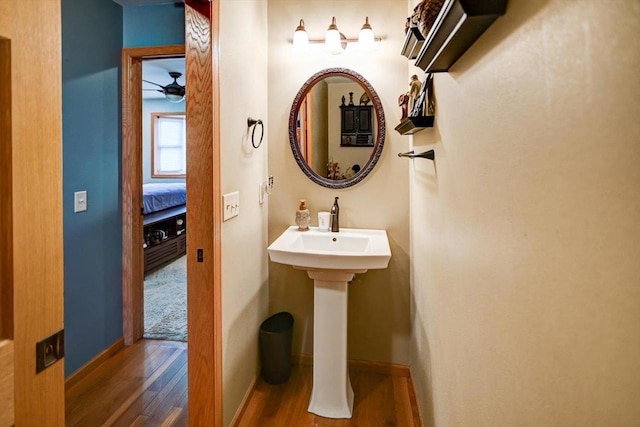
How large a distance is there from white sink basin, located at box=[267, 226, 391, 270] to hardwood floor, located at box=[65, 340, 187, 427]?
41.5 inches

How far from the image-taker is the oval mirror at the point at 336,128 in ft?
7.68

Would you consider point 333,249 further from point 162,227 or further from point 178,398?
point 162,227

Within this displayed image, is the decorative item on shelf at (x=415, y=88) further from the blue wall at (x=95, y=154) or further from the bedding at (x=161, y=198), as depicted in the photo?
the bedding at (x=161, y=198)

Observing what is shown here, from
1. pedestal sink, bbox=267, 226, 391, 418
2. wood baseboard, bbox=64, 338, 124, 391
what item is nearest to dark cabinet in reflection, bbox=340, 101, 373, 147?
pedestal sink, bbox=267, 226, 391, 418

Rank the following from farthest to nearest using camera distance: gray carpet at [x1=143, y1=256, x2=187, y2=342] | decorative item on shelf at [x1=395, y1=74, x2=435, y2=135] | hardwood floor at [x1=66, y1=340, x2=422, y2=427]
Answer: gray carpet at [x1=143, y1=256, x2=187, y2=342] < hardwood floor at [x1=66, y1=340, x2=422, y2=427] < decorative item on shelf at [x1=395, y1=74, x2=435, y2=135]

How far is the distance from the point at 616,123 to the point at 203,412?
1777 millimetres

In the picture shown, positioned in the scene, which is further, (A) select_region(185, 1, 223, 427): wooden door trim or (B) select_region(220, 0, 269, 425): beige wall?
(B) select_region(220, 0, 269, 425): beige wall

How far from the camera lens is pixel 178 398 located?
213 cm

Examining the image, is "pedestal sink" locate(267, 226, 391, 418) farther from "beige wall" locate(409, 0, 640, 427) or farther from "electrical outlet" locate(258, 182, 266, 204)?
"beige wall" locate(409, 0, 640, 427)

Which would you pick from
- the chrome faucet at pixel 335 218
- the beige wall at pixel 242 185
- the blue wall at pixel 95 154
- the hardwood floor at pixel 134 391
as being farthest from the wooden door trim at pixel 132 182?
the chrome faucet at pixel 335 218

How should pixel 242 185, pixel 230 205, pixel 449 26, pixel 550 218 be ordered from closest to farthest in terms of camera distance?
pixel 550 218
pixel 449 26
pixel 230 205
pixel 242 185

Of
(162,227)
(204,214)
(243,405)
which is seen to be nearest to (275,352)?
(243,405)

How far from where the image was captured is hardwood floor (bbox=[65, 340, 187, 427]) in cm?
196

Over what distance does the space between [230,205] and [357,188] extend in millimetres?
941
